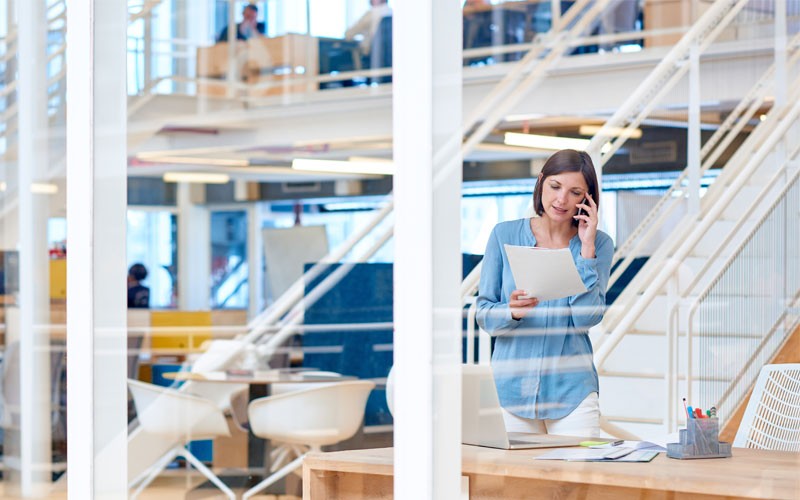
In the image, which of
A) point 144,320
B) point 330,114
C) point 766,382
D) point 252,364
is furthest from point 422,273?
point 330,114

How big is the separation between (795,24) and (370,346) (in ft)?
6.94

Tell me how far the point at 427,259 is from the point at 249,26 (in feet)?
21.6

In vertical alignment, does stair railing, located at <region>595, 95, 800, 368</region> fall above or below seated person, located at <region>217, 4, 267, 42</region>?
below

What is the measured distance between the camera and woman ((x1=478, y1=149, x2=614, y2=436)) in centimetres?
257

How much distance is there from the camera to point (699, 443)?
7.87ft

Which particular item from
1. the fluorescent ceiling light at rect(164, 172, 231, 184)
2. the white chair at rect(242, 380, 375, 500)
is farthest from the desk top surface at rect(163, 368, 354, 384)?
the fluorescent ceiling light at rect(164, 172, 231, 184)

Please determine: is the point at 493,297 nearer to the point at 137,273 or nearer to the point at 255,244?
the point at 137,273

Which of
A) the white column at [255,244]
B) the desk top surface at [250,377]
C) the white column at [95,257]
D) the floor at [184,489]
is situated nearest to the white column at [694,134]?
the desk top surface at [250,377]

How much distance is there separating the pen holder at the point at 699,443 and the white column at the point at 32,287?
6.87 ft

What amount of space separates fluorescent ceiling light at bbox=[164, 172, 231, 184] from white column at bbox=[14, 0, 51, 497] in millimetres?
5769

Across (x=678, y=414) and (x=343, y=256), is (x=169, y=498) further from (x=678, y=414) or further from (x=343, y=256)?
(x=678, y=414)

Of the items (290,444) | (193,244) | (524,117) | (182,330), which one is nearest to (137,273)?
(182,330)

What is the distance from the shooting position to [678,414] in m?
4.09

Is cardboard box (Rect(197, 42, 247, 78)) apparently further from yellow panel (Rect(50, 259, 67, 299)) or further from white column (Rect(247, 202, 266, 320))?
yellow panel (Rect(50, 259, 67, 299))
